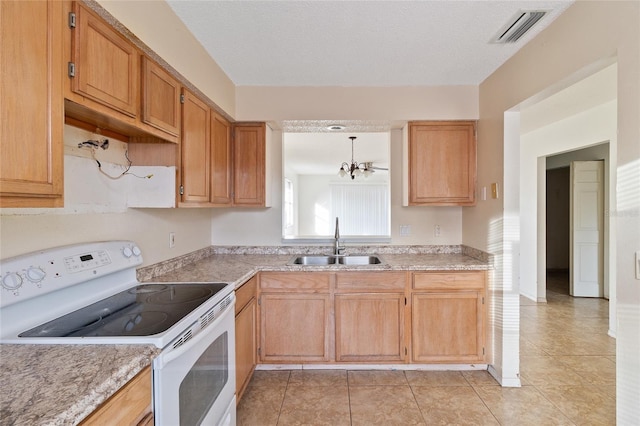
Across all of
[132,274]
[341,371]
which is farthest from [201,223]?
[341,371]

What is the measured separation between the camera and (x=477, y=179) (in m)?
2.77

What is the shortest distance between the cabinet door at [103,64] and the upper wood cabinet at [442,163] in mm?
2144

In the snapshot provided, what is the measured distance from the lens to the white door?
15.4 feet

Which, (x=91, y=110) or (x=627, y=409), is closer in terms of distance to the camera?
(x=91, y=110)

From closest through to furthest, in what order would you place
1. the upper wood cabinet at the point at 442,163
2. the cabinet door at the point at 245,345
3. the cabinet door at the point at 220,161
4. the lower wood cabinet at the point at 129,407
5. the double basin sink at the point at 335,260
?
the lower wood cabinet at the point at 129,407
the cabinet door at the point at 245,345
the cabinet door at the point at 220,161
the upper wood cabinet at the point at 442,163
the double basin sink at the point at 335,260

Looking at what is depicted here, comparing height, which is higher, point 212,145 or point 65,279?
point 212,145

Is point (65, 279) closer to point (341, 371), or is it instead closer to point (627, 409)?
point (341, 371)

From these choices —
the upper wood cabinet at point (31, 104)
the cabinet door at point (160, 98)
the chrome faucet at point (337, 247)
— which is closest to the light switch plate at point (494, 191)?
the chrome faucet at point (337, 247)

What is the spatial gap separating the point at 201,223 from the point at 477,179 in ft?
7.98

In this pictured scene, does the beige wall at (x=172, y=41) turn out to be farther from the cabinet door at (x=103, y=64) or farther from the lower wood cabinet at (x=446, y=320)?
the lower wood cabinet at (x=446, y=320)

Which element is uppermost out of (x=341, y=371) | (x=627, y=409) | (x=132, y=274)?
(x=132, y=274)

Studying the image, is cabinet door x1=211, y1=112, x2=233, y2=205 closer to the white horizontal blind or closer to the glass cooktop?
the glass cooktop

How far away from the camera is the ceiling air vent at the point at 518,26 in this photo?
5.92ft

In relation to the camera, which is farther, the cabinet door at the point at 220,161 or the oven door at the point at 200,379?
the cabinet door at the point at 220,161
